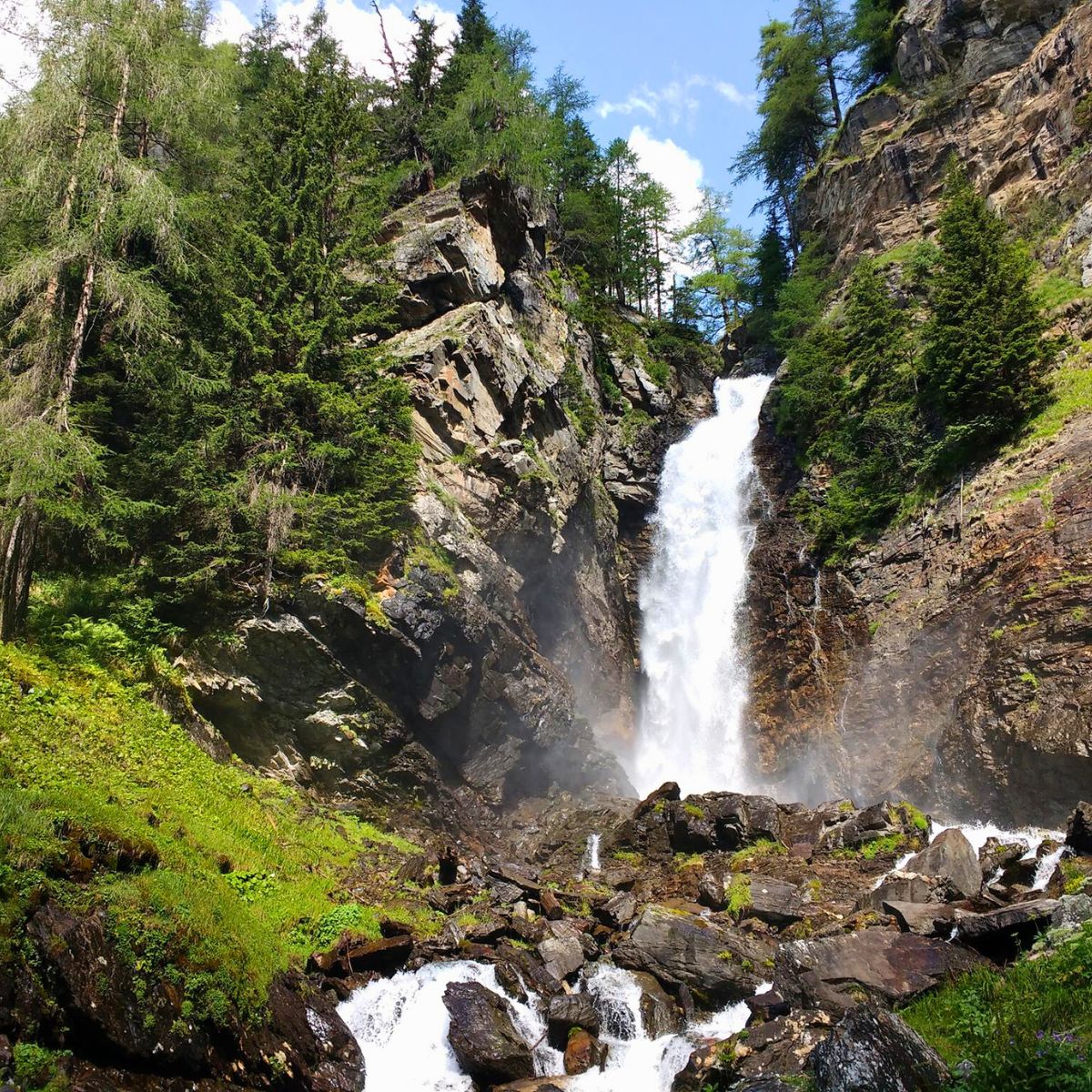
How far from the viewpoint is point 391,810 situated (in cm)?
1545

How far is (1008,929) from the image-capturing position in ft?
26.5

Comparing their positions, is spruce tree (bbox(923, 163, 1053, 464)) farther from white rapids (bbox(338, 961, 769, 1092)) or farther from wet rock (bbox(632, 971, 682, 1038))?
white rapids (bbox(338, 961, 769, 1092))

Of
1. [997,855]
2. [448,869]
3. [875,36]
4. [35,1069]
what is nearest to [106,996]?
[35,1069]

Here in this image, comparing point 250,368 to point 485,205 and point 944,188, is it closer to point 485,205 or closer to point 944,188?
point 485,205

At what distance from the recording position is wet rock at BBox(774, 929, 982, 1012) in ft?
26.4

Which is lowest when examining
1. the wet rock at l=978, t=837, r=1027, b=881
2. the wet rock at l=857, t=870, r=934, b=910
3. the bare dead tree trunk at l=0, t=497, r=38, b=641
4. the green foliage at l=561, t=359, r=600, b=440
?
the wet rock at l=857, t=870, r=934, b=910

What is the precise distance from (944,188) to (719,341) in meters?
17.9

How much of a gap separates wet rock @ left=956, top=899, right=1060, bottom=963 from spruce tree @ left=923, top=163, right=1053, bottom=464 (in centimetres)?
1669

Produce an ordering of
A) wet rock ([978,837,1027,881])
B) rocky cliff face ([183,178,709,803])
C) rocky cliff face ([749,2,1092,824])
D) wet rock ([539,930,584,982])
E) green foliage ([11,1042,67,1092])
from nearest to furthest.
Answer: green foliage ([11,1042,67,1092]) < wet rock ([539,930,584,982]) < wet rock ([978,837,1027,881]) < rocky cliff face ([183,178,709,803]) < rocky cliff face ([749,2,1092,824])

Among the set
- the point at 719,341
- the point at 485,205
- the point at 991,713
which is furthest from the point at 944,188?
the point at 991,713

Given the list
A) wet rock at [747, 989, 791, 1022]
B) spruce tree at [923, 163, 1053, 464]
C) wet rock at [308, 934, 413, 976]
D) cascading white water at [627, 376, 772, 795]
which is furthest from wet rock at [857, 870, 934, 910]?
spruce tree at [923, 163, 1053, 464]

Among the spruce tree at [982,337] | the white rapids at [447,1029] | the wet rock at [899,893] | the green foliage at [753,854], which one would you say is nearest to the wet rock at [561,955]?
the white rapids at [447,1029]

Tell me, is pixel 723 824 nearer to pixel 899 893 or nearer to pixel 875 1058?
pixel 899 893

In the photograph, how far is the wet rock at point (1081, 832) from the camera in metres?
11.1
